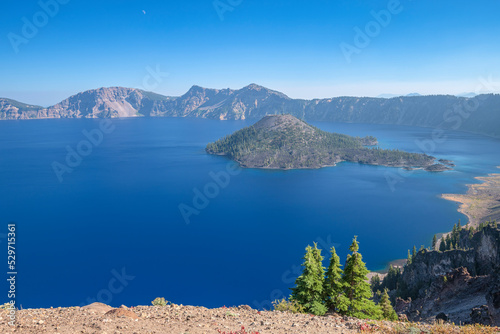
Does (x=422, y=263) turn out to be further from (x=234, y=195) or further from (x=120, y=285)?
(x=234, y=195)

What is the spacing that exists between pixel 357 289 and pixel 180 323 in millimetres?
20043

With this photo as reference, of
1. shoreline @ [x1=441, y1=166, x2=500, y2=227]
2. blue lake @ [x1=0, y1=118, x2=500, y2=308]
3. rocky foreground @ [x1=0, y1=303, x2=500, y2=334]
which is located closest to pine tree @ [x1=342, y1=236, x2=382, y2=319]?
rocky foreground @ [x1=0, y1=303, x2=500, y2=334]

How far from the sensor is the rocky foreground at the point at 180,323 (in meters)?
19.7

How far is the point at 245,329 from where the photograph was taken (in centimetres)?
2119

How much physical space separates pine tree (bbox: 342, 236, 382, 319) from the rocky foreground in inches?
319

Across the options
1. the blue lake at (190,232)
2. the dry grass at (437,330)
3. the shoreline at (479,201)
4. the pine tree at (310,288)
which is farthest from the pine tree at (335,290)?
the shoreline at (479,201)

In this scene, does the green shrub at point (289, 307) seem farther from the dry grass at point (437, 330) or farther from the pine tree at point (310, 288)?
the dry grass at point (437, 330)

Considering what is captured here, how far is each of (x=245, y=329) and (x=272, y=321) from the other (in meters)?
3.02

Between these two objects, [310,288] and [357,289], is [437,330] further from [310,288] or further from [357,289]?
[310,288]

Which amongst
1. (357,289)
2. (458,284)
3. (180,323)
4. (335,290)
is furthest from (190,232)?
(180,323)

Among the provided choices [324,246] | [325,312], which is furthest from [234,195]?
[325,312]

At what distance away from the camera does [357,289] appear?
3278cm

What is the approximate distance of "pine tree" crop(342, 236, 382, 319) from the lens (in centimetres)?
3244

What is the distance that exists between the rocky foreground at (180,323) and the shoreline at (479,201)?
13298 cm
